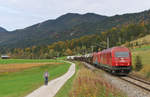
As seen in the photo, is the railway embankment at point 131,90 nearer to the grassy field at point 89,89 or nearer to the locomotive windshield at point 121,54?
the grassy field at point 89,89

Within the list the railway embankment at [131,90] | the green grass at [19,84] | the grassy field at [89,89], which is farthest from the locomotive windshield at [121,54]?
the grassy field at [89,89]

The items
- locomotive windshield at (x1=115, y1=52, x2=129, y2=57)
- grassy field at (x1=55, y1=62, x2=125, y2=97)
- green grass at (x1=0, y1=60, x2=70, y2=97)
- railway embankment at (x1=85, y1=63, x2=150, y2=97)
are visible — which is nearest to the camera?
grassy field at (x1=55, y1=62, x2=125, y2=97)

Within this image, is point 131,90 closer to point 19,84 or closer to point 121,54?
point 19,84

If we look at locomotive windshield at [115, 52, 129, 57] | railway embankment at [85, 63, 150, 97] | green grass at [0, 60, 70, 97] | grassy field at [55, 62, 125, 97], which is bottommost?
green grass at [0, 60, 70, 97]

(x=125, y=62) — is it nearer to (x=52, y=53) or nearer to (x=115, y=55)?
(x=115, y=55)

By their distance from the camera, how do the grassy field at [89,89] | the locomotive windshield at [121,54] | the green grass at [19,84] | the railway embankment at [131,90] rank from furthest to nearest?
1. the locomotive windshield at [121,54]
2. the green grass at [19,84]
3. the railway embankment at [131,90]
4. the grassy field at [89,89]

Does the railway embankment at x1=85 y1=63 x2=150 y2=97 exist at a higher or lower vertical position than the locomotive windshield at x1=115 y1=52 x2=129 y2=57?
lower

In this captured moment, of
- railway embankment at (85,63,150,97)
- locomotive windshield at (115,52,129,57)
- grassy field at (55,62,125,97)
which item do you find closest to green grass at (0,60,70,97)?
grassy field at (55,62,125,97)

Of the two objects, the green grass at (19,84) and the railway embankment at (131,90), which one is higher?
the railway embankment at (131,90)

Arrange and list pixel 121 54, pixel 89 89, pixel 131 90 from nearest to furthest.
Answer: pixel 89 89 < pixel 131 90 < pixel 121 54

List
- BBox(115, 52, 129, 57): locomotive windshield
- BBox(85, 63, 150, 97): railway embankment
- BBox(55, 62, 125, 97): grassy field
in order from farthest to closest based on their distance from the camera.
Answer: BBox(115, 52, 129, 57): locomotive windshield → BBox(85, 63, 150, 97): railway embankment → BBox(55, 62, 125, 97): grassy field

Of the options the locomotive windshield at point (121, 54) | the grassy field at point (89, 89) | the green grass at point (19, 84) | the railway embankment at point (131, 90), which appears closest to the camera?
the grassy field at point (89, 89)

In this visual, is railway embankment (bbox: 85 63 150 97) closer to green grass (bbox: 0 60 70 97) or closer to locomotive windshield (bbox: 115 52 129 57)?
green grass (bbox: 0 60 70 97)

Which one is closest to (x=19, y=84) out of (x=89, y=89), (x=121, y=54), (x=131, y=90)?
(x=131, y=90)
